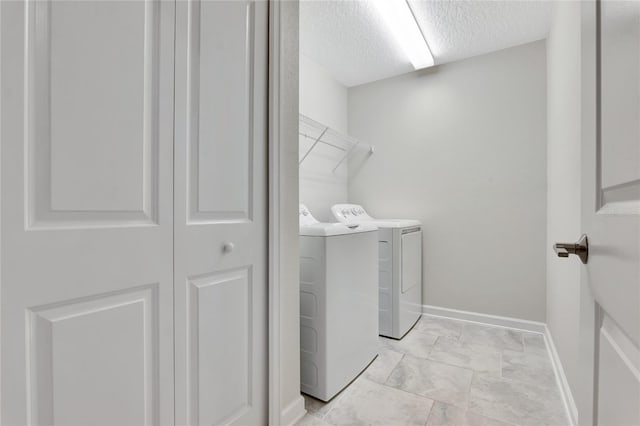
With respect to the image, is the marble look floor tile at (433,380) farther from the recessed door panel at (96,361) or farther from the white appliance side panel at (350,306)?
the recessed door panel at (96,361)

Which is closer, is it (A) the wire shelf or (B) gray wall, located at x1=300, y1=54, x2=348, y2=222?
(A) the wire shelf

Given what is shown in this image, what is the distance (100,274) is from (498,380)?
209 centimetres

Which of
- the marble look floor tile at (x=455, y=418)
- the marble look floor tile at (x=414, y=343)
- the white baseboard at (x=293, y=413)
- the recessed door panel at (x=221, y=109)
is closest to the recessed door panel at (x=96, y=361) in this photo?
the recessed door panel at (x=221, y=109)

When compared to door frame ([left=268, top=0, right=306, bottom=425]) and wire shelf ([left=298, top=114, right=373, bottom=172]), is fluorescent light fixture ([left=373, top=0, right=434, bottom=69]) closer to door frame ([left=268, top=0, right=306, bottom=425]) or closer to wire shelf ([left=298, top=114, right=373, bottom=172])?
wire shelf ([left=298, top=114, right=373, bottom=172])

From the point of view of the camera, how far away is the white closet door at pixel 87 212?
662 mm

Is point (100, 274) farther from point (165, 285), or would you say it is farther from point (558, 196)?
point (558, 196)

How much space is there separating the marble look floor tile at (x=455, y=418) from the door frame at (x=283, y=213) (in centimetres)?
67

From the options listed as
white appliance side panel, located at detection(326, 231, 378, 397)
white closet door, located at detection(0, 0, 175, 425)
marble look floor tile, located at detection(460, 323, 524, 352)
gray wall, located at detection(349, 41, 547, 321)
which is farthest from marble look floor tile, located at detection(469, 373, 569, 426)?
white closet door, located at detection(0, 0, 175, 425)

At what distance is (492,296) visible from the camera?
2.62 meters

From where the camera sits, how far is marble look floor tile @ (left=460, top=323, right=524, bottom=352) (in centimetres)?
223

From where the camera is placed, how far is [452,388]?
1.67 meters

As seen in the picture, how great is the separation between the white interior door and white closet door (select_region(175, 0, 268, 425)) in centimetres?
104

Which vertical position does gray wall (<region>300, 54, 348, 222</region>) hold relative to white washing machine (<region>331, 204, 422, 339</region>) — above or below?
above

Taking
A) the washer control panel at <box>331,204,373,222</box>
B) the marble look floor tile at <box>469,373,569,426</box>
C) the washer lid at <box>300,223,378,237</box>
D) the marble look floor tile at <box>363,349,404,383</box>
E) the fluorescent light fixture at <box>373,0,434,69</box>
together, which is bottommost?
the marble look floor tile at <box>363,349,404,383</box>
